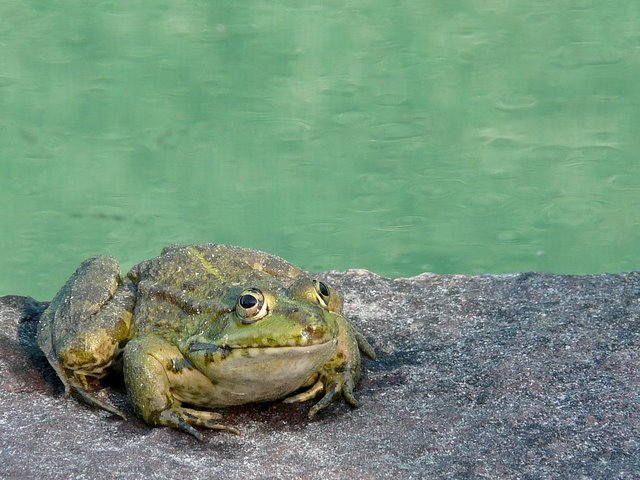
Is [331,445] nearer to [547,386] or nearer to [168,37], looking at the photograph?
[547,386]

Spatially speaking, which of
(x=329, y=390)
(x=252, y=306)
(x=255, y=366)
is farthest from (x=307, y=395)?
(x=252, y=306)

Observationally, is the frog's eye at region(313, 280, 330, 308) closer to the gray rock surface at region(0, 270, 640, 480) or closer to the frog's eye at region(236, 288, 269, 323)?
the frog's eye at region(236, 288, 269, 323)

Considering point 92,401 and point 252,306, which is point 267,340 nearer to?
point 252,306

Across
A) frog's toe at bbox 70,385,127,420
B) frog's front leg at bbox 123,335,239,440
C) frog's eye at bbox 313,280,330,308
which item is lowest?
frog's toe at bbox 70,385,127,420

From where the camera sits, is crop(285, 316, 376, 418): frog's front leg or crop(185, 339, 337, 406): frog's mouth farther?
crop(285, 316, 376, 418): frog's front leg

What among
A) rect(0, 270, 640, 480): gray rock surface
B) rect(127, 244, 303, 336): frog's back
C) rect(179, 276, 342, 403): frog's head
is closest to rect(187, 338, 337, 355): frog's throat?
rect(179, 276, 342, 403): frog's head

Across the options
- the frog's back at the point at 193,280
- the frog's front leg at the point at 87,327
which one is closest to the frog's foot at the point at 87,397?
the frog's front leg at the point at 87,327
